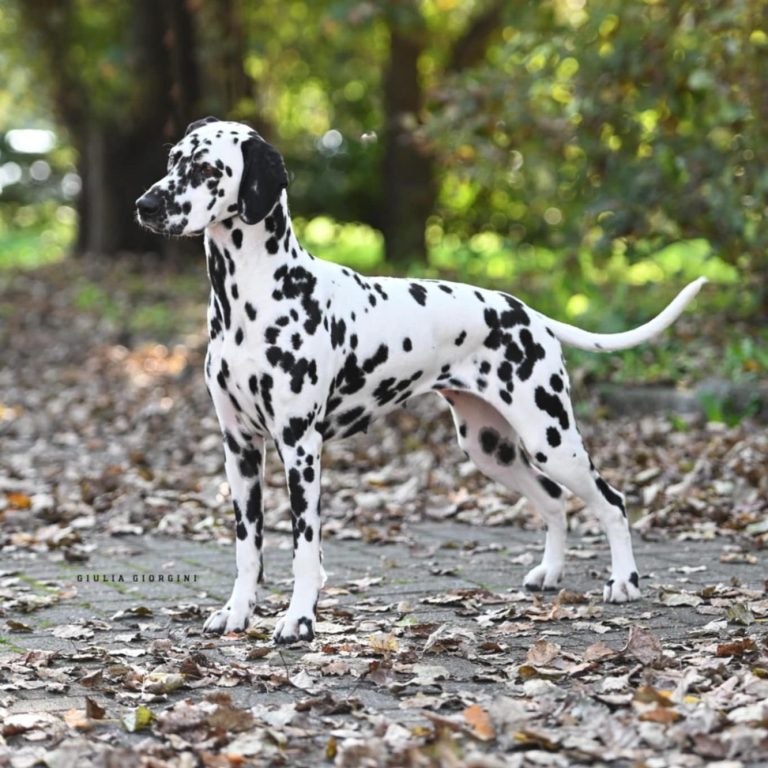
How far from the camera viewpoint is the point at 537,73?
474 inches

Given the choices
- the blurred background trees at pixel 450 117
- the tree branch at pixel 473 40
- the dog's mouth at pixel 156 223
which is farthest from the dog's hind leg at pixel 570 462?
the tree branch at pixel 473 40

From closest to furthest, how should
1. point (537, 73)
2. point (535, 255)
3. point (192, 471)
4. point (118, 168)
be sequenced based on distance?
point (192, 471), point (537, 73), point (535, 255), point (118, 168)

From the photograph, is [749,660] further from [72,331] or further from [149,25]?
[149,25]

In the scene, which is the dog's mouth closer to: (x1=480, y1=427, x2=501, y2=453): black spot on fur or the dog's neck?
the dog's neck

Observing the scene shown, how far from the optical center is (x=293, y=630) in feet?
17.8

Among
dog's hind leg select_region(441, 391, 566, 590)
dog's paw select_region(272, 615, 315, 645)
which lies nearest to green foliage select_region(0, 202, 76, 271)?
dog's hind leg select_region(441, 391, 566, 590)

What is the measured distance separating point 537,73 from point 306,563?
750cm

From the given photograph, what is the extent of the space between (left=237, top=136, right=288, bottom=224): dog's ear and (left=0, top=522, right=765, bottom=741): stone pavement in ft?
5.52

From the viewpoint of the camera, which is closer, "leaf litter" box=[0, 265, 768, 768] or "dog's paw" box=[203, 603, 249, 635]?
"leaf litter" box=[0, 265, 768, 768]

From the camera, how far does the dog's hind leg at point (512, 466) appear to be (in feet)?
20.9

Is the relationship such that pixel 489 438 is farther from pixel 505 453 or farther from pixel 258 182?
pixel 258 182

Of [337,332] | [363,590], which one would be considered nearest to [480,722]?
[337,332]

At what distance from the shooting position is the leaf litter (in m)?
4.20

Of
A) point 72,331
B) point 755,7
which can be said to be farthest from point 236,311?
point 72,331
